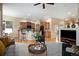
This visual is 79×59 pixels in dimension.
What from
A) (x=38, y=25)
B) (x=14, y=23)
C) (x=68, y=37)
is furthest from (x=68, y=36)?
(x=14, y=23)

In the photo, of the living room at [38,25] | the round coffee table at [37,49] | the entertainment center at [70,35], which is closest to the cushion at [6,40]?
the living room at [38,25]

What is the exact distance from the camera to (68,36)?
2631 millimetres

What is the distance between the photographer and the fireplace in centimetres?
261

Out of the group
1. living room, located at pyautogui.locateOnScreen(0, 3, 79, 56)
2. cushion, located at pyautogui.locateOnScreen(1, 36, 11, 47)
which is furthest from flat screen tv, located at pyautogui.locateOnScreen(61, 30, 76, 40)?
cushion, located at pyautogui.locateOnScreen(1, 36, 11, 47)

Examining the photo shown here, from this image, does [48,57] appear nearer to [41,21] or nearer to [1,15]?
[41,21]

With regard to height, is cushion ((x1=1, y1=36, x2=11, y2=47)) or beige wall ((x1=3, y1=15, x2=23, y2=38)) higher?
beige wall ((x1=3, y1=15, x2=23, y2=38))

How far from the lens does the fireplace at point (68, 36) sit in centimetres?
261

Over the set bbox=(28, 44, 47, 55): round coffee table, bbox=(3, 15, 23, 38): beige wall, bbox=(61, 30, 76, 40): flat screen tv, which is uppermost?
bbox=(3, 15, 23, 38): beige wall

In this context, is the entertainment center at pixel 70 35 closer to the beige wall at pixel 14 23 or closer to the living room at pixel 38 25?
the living room at pixel 38 25

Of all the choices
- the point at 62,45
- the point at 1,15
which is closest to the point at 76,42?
the point at 62,45

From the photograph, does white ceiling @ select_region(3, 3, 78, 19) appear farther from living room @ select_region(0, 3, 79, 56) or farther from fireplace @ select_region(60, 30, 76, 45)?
fireplace @ select_region(60, 30, 76, 45)

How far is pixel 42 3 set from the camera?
2564 millimetres

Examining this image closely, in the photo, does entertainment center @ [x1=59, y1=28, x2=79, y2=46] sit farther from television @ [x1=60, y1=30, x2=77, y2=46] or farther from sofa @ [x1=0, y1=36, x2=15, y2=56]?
sofa @ [x1=0, y1=36, x2=15, y2=56]

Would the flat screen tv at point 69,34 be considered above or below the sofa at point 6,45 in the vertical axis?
above
